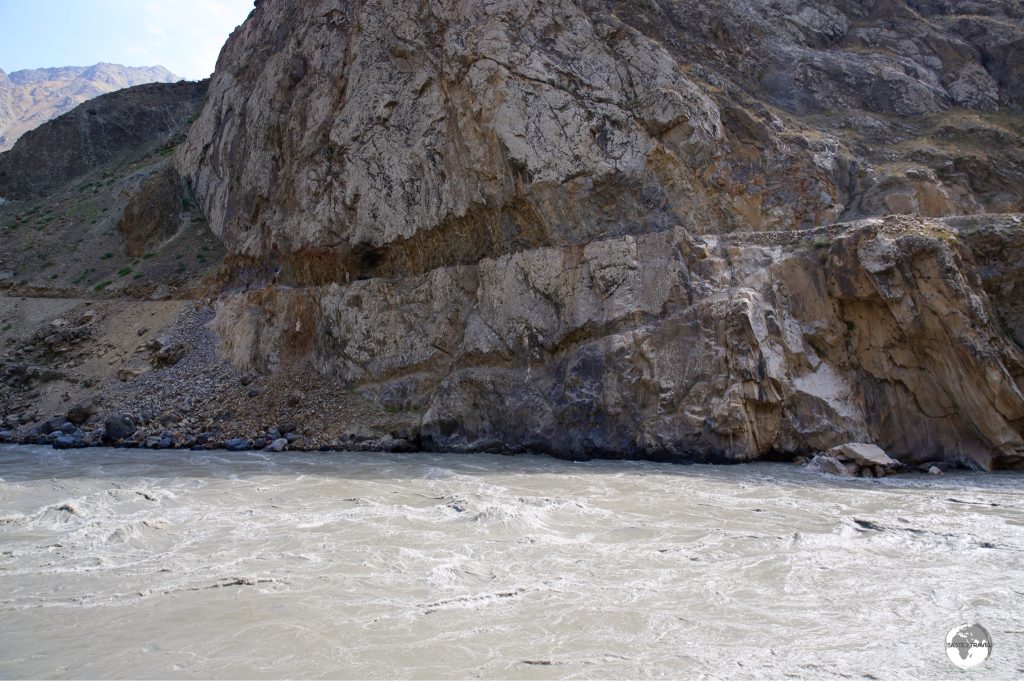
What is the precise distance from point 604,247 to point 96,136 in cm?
3248

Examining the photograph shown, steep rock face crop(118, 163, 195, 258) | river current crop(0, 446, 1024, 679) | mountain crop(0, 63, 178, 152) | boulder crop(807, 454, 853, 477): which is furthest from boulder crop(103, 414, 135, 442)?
mountain crop(0, 63, 178, 152)

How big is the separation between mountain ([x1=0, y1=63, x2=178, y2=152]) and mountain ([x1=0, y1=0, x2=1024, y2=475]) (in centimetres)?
9531

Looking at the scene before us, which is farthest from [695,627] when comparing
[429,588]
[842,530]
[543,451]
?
[543,451]

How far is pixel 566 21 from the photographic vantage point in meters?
20.3

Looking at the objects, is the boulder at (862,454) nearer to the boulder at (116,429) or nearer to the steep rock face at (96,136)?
the boulder at (116,429)

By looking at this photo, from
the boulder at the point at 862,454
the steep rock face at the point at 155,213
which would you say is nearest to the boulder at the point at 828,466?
the boulder at the point at 862,454

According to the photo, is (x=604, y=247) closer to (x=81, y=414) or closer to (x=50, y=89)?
(x=81, y=414)

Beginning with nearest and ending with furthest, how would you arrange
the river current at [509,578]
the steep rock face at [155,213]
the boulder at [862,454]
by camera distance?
the river current at [509,578] → the boulder at [862,454] → the steep rock face at [155,213]

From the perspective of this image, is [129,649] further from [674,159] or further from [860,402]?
[674,159]

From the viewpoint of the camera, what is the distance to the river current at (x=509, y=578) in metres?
4.87

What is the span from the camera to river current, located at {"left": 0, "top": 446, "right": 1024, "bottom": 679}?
4.87m

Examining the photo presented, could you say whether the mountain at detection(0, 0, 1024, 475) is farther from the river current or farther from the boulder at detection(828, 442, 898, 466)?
the river current

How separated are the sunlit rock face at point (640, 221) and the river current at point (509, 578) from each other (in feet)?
9.08

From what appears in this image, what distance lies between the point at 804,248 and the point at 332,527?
38.4 feet
